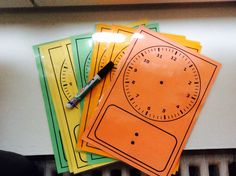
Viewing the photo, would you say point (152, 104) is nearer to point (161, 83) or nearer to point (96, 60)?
point (161, 83)

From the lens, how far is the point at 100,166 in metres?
0.72

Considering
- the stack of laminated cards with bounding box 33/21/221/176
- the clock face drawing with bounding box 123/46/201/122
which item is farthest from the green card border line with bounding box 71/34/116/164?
the clock face drawing with bounding box 123/46/201/122

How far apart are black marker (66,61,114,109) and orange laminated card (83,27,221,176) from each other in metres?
0.03

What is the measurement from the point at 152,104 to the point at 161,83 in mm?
58

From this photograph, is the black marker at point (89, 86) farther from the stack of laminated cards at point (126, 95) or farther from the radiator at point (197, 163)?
the radiator at point (197, 163)

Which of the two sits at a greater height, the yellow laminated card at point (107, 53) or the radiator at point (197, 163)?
the yellow laminated card at point (107, 53)

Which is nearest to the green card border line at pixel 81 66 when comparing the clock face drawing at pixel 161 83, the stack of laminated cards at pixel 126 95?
the stack of laminated cards at pixel 126 95

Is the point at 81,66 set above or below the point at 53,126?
above

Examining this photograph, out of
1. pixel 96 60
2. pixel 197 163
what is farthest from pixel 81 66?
pixel 197 163

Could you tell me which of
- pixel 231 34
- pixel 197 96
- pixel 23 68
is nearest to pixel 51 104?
pixel 23 68

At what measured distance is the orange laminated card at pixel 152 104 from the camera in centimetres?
70

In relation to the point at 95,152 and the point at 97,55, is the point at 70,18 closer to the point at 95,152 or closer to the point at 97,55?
the point at 97,55

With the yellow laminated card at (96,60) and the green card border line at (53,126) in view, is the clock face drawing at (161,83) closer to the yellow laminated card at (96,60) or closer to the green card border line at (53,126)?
the yellow laminated card at (96,60)

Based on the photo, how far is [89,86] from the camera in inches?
28.7
